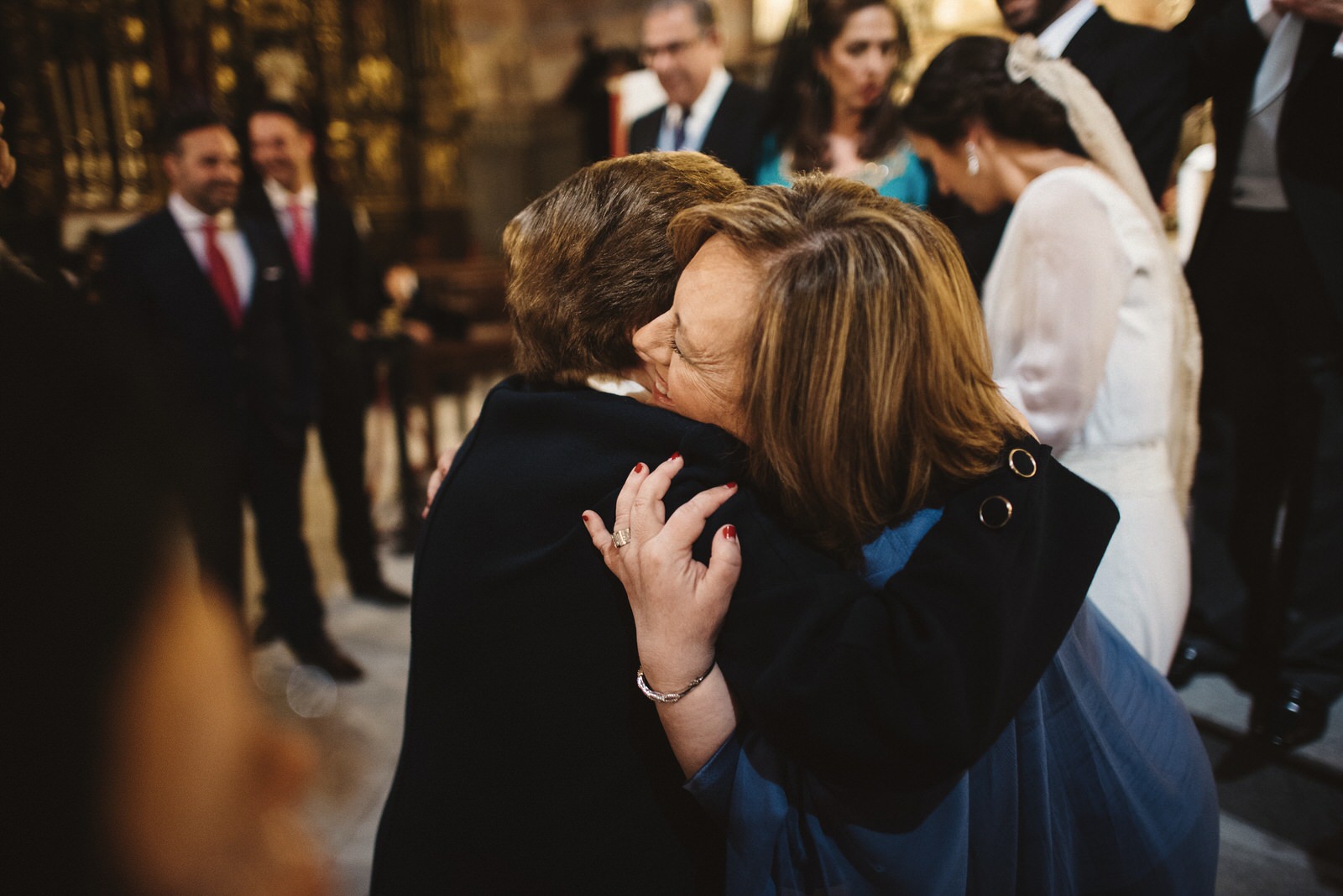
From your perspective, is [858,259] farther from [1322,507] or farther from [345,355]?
[345,355]

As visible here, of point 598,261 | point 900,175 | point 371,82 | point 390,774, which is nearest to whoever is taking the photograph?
point 598,261

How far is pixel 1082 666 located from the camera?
1.12m

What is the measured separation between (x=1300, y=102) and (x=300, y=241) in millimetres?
3355

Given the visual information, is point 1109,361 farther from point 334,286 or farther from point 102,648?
point 334,286

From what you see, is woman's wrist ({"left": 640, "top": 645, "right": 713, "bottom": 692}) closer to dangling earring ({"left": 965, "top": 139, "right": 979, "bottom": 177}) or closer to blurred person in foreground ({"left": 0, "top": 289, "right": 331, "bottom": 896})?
blurred person in foreground ({"left": 0, "top": 289, "right": 331, "bottom": 896})

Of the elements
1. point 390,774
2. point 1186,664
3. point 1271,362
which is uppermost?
point 1271,362

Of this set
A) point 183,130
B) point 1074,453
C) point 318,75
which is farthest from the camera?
point 318,75

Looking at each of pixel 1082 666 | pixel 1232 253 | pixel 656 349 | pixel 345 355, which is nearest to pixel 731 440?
pixel 656 349

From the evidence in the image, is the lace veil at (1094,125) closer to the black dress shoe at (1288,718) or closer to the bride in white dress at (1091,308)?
the bride in white dress at (1091,308)

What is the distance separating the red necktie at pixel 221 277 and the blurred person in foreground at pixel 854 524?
2.37 m

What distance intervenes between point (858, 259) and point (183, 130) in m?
2.81

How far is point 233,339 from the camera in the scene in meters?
2.95

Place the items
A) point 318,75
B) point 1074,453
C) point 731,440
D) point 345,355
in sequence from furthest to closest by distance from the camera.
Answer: point 318,75, point 345,355, point 1074,453, point 731,440

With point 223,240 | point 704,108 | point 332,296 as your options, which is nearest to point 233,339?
point 223,240
